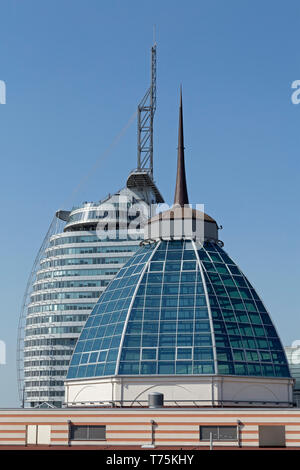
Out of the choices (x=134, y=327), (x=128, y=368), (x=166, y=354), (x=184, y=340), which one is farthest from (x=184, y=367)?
(x=134, y=327)

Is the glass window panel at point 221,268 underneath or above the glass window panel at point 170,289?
above

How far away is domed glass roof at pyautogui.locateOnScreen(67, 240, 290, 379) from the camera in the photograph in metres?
63.9

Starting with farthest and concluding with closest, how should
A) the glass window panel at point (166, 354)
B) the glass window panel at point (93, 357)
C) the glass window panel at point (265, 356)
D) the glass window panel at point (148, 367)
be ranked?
1. the glass window panel at point (93, 357)
2. the glass window panel at point (265, 356)
3. the glass window panel at point (166, 354)
4. the glass window panel at point (148, 367)

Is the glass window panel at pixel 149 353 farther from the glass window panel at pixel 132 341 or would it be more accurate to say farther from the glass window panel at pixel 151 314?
the glass window panel at pixel 151 314

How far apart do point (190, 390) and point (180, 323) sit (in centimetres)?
628

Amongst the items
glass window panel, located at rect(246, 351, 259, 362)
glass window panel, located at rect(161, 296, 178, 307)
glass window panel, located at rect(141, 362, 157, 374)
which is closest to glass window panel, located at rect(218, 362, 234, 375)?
glass window panel, located at rect(246, 351, 259, 362)

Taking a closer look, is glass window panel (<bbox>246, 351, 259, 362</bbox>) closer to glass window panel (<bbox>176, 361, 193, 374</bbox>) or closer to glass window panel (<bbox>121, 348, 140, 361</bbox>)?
glass window panel (<bbox>176, 361, 193, 374</bbox>)

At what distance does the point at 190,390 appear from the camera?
6253 cm

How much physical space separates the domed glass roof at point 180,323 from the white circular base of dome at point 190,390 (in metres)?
0.65

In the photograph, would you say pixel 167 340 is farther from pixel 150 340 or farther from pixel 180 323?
pixel 180 323

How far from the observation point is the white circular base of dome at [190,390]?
2457 inches

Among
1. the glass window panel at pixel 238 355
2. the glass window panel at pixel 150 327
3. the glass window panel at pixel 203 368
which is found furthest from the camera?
the glass window panel at pixel 150 327

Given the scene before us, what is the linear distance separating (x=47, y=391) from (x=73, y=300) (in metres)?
25.3

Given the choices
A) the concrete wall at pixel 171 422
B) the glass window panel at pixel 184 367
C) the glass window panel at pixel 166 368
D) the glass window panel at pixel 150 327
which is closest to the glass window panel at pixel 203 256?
the glass window panel at pixel 150 327
